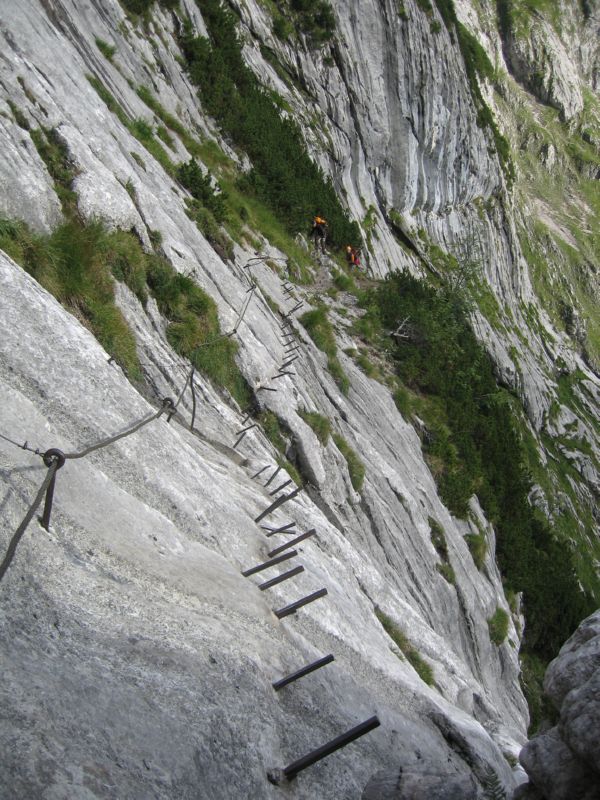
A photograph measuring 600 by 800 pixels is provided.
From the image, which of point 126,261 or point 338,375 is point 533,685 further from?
point 126,261

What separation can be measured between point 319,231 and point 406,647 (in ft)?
72.5

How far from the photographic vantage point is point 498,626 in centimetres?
1694

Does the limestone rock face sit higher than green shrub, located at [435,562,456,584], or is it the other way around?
the limestone rock face

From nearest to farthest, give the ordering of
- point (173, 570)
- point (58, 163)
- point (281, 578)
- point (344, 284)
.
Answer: point (173, 570), point (281, 578), point (58, 163), point (344, 284)

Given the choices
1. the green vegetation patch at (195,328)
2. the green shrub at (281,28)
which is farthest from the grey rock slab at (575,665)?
the green shrub at (281,28)

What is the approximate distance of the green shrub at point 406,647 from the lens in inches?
337

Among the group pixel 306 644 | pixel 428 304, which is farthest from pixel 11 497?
pixel 428 304

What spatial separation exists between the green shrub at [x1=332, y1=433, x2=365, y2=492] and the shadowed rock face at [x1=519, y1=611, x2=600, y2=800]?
8.37m

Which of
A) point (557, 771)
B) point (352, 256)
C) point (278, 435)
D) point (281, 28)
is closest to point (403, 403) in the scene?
point (278, 435)

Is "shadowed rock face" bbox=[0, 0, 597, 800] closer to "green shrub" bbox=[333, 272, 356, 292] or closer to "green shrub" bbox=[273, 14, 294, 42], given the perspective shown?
"green shrub" bbox=[333, 272, 356, 292]

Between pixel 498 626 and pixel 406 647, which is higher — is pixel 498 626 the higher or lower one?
the higher one

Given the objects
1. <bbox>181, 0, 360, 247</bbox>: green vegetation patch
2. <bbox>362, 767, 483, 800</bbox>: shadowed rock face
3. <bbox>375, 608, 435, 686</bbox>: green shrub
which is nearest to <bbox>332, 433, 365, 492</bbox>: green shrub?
<bbox>375, 608, 435, 686</bbox>: green shrub

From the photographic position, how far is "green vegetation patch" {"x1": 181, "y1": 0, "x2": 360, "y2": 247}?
2536 centimetres

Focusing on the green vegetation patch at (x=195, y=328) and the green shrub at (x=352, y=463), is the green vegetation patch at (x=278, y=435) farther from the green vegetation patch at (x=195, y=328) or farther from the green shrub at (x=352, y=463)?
the green shrub at (x=352, y=463)
